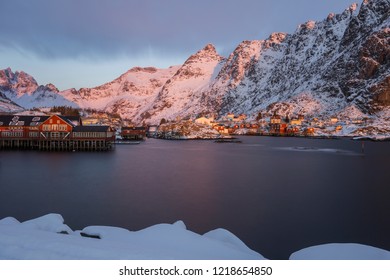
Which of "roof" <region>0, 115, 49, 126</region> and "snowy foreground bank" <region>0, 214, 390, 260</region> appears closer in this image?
"snowy foreground bank" <region>0, 214, 390, 260</region>

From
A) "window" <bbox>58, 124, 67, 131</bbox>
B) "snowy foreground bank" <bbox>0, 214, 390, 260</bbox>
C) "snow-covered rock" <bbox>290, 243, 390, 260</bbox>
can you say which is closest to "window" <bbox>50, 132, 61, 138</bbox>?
"window" <bbox>58, 124, 67, 131</bbox>

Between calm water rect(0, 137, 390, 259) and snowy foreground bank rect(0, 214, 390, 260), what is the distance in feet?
9.16

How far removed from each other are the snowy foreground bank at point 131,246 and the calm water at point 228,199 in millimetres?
2791

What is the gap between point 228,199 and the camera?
2948 centimetres

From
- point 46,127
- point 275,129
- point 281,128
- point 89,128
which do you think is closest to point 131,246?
point 89,128

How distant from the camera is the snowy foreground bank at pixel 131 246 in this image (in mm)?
11617

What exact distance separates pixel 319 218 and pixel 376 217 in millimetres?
4083

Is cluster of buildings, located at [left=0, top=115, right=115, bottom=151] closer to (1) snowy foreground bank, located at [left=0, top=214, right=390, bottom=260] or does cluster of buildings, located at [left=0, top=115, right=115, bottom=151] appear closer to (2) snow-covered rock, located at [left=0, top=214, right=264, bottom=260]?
(2) snow-covered rock, located at [left=0, top=214, right=264, bottom=260]

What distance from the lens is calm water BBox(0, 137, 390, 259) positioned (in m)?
20.5

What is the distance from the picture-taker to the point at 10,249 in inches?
461

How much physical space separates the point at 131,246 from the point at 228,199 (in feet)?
55.3

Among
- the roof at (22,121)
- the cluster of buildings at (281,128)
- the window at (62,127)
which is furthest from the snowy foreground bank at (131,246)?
the cluster of buildings at (281,128)

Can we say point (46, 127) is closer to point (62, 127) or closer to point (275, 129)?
point (62, 127)
